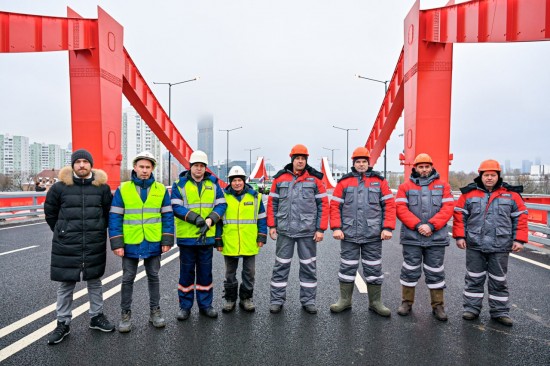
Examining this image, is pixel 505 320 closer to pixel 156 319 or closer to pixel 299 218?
pixel 299 218

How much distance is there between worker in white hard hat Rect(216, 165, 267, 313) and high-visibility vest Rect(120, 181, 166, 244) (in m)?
0.85

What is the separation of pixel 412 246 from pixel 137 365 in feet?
11.0

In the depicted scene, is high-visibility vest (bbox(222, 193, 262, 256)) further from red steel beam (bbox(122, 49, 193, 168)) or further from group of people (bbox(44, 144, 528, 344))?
red steel beam (bbox(122, 49, 193, 168))

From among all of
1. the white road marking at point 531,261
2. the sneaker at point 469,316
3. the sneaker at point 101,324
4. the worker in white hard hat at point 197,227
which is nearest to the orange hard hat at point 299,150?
the worker in white hard hat at point 197,227

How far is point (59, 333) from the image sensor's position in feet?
12.1

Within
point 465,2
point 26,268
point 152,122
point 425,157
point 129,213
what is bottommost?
point 26,268

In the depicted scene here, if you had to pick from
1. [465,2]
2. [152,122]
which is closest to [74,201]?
[465,2]

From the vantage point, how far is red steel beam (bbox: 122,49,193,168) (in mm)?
14716

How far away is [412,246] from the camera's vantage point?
473 cm

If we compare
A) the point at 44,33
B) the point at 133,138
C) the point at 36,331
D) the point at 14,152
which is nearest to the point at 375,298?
the point at 36,331

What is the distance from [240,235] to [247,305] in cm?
86

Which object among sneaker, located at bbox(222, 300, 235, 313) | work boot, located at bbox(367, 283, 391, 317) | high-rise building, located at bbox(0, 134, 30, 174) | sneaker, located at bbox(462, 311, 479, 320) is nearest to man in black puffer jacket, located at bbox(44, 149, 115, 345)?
sneaker, located at bbox(222, 300, 235, 313)

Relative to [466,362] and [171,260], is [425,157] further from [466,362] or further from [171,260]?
[171,260]

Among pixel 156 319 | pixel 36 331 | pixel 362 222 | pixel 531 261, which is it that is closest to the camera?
pixel 36 331
